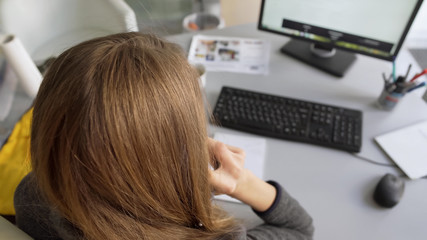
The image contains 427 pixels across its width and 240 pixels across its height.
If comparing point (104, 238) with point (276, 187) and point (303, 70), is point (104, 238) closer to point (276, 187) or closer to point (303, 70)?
point (276, 187)

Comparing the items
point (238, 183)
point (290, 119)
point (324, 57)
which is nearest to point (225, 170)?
point (238, 183)

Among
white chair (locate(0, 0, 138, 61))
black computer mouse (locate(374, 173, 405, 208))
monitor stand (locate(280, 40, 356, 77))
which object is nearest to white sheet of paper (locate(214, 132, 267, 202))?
black computer mouse (locate(374, 173, 405, 208))

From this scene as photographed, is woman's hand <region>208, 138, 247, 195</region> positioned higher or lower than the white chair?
lower

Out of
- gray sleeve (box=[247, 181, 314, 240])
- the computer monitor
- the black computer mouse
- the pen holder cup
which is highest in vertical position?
the computer monitor

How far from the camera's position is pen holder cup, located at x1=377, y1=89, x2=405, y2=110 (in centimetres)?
79

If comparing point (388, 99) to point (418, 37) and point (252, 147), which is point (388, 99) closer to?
point (252, 147)

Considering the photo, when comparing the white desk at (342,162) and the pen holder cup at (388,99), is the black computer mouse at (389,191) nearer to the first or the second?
the white desk at (342,162)

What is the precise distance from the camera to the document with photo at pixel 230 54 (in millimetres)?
952

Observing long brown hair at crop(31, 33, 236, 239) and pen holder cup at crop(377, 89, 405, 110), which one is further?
pen holder cup at crop(377, 89, 405, 110)

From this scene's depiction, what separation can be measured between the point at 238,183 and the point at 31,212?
40 centimetres

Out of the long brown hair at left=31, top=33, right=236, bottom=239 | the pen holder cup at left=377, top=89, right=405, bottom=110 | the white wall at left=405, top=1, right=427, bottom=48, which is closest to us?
the long brown hair at left=31, top=33, right=236, bottom=239

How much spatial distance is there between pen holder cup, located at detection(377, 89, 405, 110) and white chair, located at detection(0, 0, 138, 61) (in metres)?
0.93

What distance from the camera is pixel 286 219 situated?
1.95ft

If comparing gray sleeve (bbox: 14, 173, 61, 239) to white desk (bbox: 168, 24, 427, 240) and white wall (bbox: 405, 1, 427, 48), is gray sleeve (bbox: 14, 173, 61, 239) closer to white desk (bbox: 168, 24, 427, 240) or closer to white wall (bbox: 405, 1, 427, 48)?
white desk (bbox: 168, 24, 427, 240)
